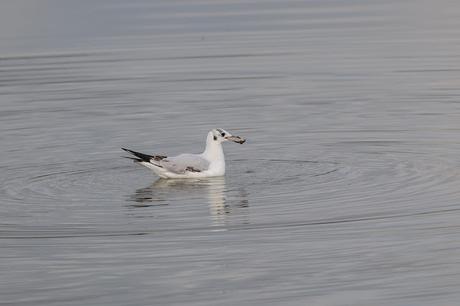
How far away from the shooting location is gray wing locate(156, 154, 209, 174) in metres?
17.9

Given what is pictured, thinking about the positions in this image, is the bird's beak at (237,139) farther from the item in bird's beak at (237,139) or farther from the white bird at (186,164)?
the white bird at (186,164)

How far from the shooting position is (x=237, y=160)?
1925cm

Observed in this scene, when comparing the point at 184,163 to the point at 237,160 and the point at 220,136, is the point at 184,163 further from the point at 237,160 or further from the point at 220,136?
the point at 237,160

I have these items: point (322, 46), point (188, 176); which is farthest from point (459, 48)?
point (188, 176)

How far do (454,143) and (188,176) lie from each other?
3.56 meters

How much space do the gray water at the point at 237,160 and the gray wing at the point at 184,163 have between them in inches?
9.1

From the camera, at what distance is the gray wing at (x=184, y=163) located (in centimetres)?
1791

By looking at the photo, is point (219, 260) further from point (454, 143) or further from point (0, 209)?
point (454, 143)

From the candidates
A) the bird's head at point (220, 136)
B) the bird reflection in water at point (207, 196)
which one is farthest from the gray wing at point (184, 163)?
the bird's head at point (220, 136)

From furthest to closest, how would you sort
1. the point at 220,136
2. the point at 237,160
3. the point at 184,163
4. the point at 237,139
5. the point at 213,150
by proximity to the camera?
the point at 237,160, the point at 220,136, the point at 237,139, the point at 213,150, the point at 184,163

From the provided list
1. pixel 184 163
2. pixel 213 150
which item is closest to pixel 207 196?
pixel 184 163

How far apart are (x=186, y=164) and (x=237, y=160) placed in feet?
4.37

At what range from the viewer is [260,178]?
1753cm

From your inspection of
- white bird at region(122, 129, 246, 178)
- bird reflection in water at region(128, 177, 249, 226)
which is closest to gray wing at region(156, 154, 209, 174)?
white bird at region(122, 129, 246, 178)
